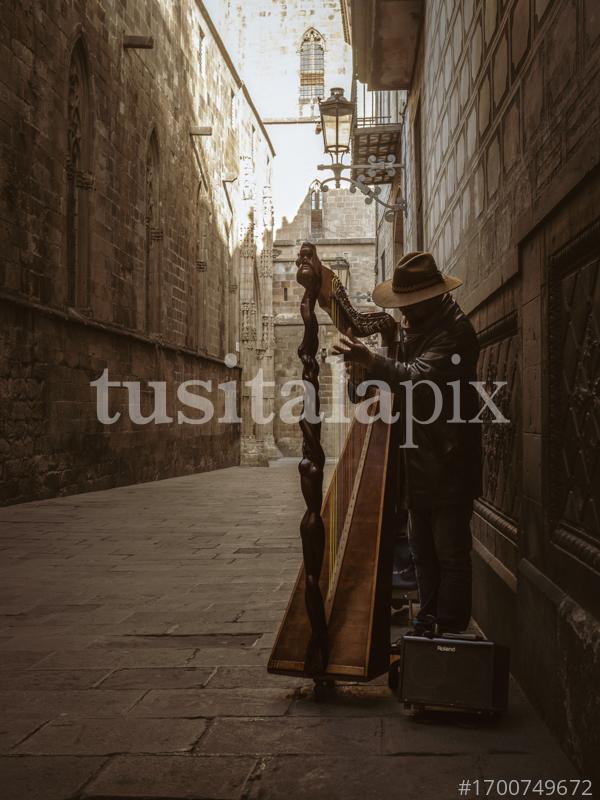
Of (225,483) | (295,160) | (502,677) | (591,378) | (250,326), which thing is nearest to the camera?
(591,378)

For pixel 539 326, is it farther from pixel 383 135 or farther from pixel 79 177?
pixel 79 177

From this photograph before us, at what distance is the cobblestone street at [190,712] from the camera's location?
Result: 8.57 feet

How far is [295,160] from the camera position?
1705 inches

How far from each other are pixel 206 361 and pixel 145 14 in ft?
26.5

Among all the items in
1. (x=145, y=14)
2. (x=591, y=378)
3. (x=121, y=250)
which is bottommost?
(x=591, y=378)

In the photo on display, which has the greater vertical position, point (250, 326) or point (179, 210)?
point (179, 210)

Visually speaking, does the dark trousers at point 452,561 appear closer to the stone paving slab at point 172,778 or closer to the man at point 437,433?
the man at point 437,433

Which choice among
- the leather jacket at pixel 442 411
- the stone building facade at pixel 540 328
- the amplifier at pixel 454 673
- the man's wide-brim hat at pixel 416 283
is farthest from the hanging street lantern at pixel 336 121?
the amplifier at pixel 454 673

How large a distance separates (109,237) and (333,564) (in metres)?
12.0

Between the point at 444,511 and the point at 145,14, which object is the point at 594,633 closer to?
the point at 444,511

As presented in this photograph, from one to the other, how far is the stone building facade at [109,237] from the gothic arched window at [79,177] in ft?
0.09

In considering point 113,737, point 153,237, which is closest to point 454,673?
point 113,737

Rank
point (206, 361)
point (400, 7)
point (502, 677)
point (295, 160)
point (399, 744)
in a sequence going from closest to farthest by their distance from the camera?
point (399, 744), point (502, 677), point (400, 7), point (206, 361), point (295, 160)

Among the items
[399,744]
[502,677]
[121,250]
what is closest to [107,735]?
[399,744]
